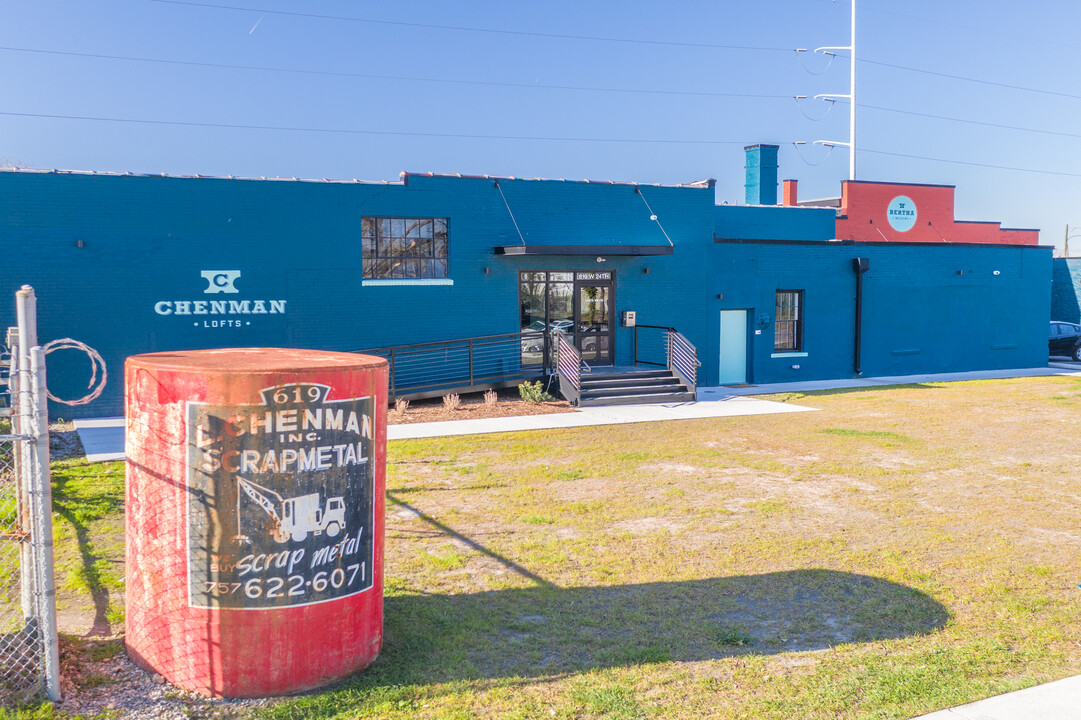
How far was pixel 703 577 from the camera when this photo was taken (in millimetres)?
7238


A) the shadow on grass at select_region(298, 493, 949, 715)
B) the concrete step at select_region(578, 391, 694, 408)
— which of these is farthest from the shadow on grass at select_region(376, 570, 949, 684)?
the concrete step at select_region(578, 391, 694, 408)

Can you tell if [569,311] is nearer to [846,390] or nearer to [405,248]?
[405,248]

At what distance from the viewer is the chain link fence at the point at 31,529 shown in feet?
15.8

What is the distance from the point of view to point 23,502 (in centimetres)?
522

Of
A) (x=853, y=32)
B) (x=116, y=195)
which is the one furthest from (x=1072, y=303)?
(x=116, y=195)

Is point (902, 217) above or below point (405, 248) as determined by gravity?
above

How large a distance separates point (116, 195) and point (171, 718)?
570 inches

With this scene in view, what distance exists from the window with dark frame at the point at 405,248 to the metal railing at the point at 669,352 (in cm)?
531

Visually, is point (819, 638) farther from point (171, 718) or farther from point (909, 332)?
point (909, 332)

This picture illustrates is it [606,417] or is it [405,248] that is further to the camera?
[405,248]

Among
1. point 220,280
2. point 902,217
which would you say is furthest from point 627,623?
point 902,217

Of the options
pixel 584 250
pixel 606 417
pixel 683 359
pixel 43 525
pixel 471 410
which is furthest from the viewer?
pixel 683 359

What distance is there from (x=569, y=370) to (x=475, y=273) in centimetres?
327

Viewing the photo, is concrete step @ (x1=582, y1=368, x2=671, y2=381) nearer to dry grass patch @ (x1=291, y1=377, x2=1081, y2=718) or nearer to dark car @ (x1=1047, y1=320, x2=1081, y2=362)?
dry grass patch @ (x1=291, y1=377, x2=1081, y2=718)
